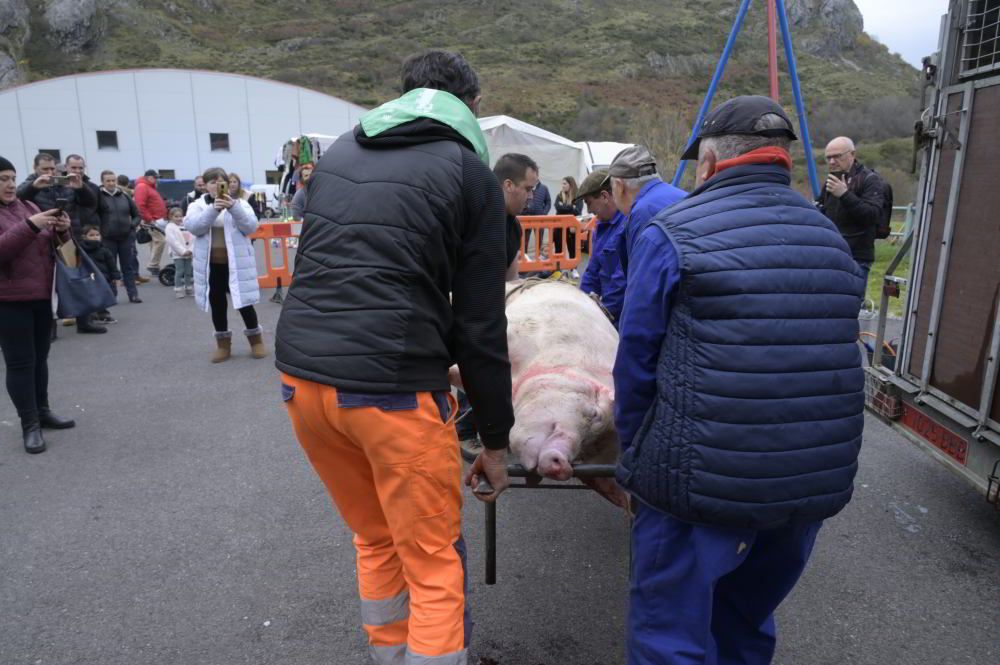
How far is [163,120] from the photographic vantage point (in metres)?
38.8

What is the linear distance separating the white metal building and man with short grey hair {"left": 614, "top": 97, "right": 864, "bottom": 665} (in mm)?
37834

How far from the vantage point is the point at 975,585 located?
3156mm

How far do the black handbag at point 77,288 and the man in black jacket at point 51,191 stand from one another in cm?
44

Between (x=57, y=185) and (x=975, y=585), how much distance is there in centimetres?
604

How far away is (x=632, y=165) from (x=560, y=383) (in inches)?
63.8

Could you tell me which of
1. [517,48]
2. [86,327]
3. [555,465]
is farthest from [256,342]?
[517,48]

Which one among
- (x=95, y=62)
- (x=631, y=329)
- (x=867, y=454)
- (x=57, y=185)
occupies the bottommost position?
(x=867, y=454)

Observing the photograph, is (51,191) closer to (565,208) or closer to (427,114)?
(427,114)

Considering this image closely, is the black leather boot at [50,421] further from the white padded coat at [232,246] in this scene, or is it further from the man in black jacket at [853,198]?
the man in black jacket at [853,198]

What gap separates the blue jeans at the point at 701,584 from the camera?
1824 mm

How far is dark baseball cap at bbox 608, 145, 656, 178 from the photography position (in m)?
3.74

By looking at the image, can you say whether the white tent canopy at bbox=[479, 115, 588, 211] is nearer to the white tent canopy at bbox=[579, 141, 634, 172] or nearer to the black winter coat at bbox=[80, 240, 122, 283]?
the white tent canopy at bbox=[579, 141, 634, 172]

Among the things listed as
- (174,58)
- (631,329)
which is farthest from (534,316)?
(174,58)

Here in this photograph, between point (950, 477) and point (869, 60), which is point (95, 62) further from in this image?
point (869, 60)
